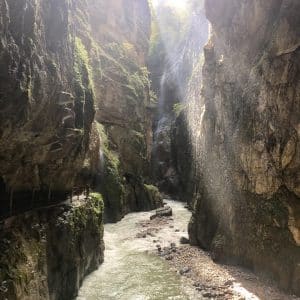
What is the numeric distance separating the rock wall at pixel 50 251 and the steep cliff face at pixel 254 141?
299 inches

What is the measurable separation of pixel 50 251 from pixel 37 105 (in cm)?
604

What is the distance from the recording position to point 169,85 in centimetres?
6781

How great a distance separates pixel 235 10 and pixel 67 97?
38.0ft

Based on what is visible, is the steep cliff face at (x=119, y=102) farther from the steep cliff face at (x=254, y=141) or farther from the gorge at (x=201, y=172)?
the steep cliff face at (x=254, y=141)

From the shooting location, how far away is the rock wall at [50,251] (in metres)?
12.4

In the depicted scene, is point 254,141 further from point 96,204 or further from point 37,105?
point 37,105

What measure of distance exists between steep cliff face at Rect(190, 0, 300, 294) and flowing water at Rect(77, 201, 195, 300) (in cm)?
356

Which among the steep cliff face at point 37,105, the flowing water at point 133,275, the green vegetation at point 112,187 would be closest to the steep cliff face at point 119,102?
the green vegetation at point 112,187

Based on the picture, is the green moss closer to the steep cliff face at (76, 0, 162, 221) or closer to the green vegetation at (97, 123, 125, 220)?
the steep cliff face at (76, 0, 162, 221)

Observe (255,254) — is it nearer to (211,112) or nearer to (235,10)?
(211,112)

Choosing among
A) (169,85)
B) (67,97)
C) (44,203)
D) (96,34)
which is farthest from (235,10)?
(169,85)

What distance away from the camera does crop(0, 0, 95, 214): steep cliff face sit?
11.4 metres

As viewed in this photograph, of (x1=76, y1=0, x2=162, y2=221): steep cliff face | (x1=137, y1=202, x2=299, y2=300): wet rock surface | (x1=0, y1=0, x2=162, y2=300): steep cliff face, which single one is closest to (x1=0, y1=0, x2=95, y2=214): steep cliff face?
(x1=0, y1=0, x2=162, y2=300): steep cliff face

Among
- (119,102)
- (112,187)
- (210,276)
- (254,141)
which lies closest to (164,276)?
(210,276)
